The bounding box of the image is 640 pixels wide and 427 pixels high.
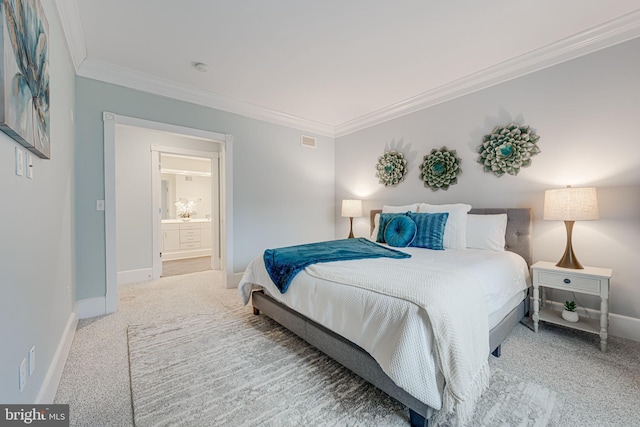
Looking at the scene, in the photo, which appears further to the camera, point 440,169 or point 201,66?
point 440,169

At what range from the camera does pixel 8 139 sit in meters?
1.03

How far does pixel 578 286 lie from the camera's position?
210 cm

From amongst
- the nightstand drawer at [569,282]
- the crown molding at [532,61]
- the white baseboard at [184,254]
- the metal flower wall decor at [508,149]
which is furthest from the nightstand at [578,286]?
the white baseboard at [184,254]

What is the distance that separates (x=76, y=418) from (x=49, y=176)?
4.59ft

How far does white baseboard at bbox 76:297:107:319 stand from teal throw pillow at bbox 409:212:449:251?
11.1ft

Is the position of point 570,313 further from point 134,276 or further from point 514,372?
point 134,276

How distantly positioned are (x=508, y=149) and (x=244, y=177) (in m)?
3.29

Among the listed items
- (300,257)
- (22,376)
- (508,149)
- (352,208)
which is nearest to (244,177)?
(352,208)

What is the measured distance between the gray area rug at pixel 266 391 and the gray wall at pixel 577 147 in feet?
5.13

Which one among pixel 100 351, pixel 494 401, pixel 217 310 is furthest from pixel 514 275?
pixel 100 351

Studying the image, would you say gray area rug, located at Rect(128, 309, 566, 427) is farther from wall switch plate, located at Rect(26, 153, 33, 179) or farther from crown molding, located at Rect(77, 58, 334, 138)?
crown molding, located at Rect(77, 58, 334, 138)

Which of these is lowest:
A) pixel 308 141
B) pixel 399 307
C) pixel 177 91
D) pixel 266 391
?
pixel 266 391

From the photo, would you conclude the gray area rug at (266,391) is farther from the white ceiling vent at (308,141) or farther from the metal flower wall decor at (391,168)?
the white ceiling vent at (308,141)

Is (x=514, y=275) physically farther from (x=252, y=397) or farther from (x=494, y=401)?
(x=252, y=397)
